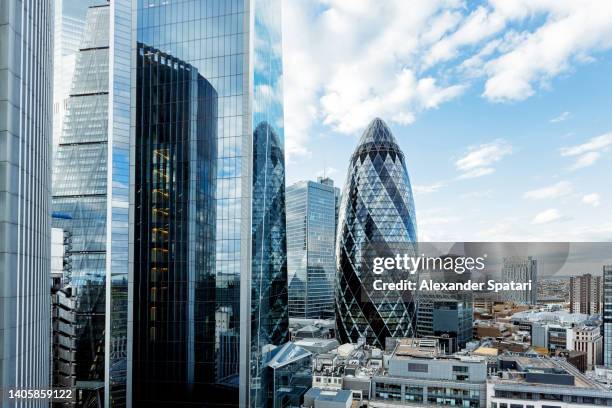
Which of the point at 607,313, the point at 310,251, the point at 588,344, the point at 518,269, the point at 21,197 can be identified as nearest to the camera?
the point at 21,197

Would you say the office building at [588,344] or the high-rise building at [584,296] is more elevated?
the high-rise building at [584,296]

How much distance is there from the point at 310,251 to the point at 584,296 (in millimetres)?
55830

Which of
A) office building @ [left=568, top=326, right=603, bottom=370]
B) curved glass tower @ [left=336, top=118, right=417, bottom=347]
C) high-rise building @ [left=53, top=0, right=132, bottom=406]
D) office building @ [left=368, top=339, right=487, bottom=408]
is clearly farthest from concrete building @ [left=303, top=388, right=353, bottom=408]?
office building @ [left=568, top=326, right=603, bottom=370]

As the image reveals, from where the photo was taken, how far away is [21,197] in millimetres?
8336

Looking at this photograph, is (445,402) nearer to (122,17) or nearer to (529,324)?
(122,17)

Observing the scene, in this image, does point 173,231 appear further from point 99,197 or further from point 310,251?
point 310,251

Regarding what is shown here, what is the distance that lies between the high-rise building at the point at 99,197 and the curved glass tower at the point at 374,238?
37.9 m

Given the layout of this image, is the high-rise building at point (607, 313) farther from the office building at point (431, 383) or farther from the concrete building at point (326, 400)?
the concrete building at point (326, 400)

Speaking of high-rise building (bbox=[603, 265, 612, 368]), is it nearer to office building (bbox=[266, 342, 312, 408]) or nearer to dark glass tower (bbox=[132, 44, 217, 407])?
office building (bbox=[266, 342, 312, 408])

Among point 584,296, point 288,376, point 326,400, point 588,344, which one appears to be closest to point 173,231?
point 288,376

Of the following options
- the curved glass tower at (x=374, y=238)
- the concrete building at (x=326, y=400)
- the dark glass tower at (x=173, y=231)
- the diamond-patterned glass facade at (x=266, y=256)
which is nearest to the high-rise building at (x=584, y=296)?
the curved glass tower at (x=374, y=238)

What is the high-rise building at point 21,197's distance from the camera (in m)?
7.73

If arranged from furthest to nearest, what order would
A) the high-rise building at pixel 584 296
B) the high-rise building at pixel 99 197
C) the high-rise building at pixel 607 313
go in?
the high-rise building at pixel 584 296, the high-rise building at pixel 607 313, the high-rise building at pixel 99 197

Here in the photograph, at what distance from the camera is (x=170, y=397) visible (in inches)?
898
